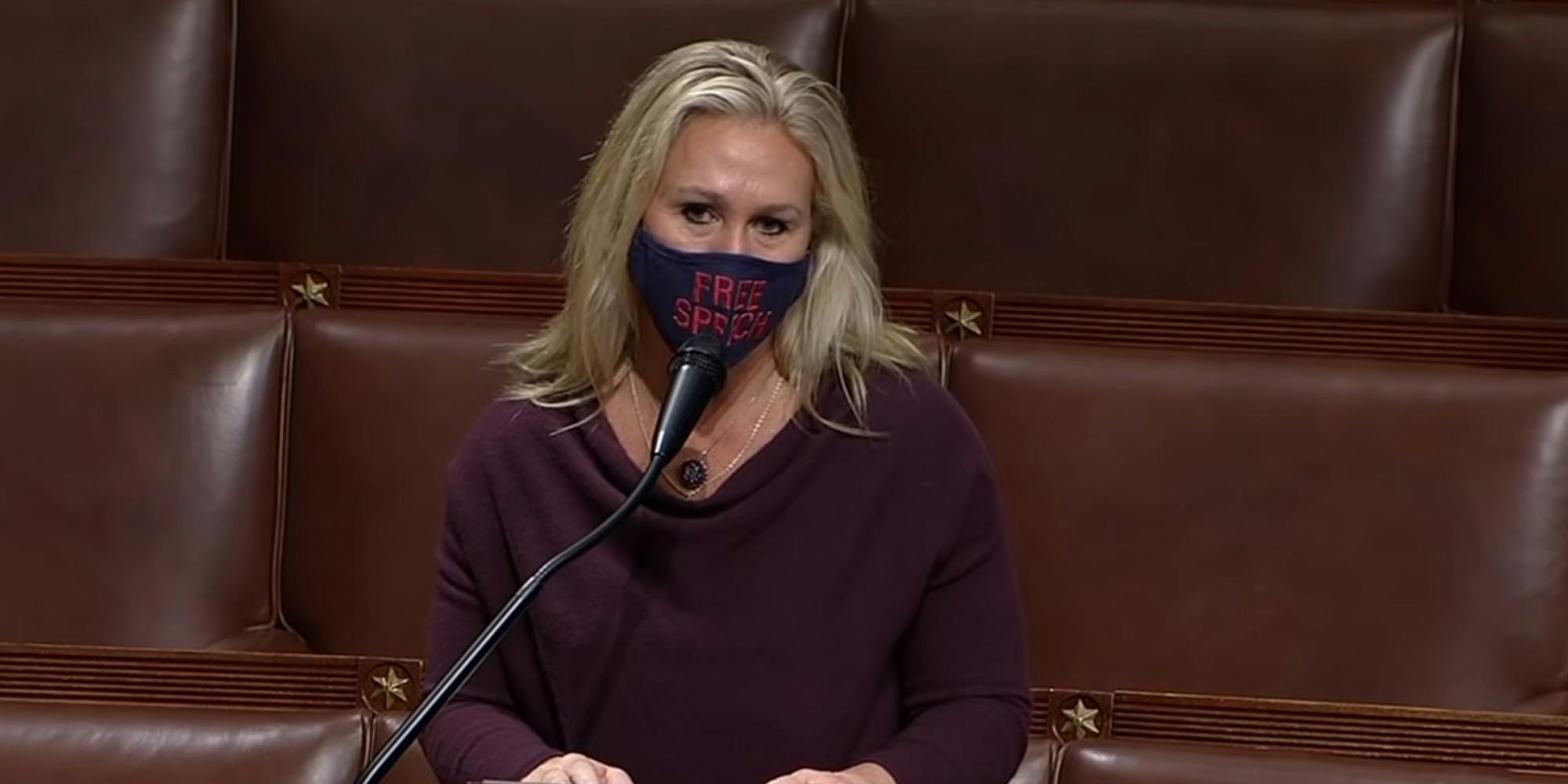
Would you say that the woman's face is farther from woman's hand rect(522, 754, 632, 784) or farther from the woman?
woman's hand rect(522, 754, 632, 784)

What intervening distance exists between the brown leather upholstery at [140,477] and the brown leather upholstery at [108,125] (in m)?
0.09

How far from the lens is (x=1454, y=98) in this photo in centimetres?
90

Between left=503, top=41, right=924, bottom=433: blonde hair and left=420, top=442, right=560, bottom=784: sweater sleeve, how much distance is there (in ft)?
0.12

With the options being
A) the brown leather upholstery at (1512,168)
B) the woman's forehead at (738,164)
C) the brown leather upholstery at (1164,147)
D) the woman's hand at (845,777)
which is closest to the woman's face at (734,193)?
the woman's forehead at (738,164)

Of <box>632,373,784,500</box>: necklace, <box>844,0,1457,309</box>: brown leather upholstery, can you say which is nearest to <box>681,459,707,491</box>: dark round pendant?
<box>632,373,784,500</box>: necklace

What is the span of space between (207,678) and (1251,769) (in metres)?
0.31

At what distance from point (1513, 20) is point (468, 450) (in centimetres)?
47

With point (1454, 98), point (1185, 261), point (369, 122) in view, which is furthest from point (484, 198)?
point (1454, 98)

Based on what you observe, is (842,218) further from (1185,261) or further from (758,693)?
(1185,261)

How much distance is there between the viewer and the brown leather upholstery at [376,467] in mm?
799

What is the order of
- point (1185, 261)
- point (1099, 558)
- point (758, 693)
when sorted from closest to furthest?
point (758, 693) → point (1099, 558) → point (1185, 261)

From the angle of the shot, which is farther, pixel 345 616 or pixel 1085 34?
pixel 1085 34

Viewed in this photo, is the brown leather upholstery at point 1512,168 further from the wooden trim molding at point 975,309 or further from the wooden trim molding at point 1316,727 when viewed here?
the wooden trim molding at point 1316,727

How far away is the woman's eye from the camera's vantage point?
2.07ft
